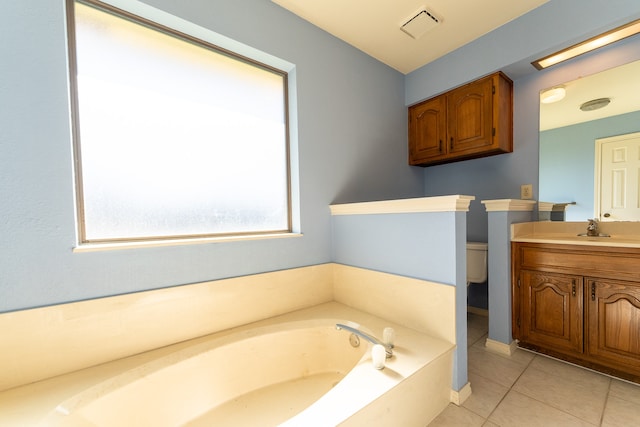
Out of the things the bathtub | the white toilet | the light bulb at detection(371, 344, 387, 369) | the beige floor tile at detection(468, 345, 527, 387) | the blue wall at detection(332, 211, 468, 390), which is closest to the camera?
the bathtub

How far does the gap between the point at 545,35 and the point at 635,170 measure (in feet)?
3.53

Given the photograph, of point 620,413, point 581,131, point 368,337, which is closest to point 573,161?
point 581,131

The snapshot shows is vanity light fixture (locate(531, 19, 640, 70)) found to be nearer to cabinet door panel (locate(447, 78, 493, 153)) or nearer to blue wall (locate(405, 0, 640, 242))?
blue wall (locate(405, 0, 640, 242))

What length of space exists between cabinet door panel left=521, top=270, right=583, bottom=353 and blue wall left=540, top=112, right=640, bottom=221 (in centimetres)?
59

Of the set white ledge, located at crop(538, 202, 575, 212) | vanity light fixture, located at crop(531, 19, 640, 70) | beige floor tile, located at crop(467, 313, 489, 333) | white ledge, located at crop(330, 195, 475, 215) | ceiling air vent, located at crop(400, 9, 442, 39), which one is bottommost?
beige floor tile, located at crop(467, 313, 489, 333)

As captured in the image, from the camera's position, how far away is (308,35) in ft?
5.85

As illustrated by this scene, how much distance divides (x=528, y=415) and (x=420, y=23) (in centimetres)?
248

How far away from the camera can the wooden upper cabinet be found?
195 centimetres

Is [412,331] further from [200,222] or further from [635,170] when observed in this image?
[635,170]

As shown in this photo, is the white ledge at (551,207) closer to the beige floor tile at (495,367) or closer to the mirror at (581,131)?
the mirror at (581,131)

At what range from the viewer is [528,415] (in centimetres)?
118

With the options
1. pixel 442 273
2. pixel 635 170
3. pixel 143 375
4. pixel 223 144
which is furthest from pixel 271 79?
pixel 635 170

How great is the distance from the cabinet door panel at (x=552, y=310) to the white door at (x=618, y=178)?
0.60 m

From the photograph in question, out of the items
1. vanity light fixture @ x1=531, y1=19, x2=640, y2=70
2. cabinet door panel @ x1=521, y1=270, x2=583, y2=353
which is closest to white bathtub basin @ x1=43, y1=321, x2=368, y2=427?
cabinet door panel @ x1=521, y1=270, x2=583, y2=353
